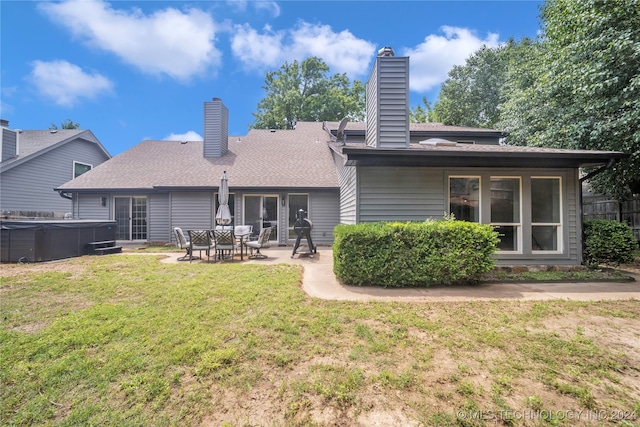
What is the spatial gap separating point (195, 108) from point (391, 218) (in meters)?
12.7

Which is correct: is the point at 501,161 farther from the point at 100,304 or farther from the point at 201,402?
the point at 100,304

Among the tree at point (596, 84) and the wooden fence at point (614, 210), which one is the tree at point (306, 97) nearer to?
the tree at point (596, 84)

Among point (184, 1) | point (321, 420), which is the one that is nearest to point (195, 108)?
point (184, 1)

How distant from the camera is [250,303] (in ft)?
12.8

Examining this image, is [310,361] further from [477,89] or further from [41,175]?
[477,89]

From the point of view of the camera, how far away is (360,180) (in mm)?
6418

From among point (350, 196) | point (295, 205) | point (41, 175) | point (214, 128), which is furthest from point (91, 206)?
point (350, 196)

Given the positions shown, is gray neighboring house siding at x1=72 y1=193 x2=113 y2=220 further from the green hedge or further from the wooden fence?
the wooden fence

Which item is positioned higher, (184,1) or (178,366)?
(184,1)

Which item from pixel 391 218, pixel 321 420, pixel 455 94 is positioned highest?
pixel 455 94

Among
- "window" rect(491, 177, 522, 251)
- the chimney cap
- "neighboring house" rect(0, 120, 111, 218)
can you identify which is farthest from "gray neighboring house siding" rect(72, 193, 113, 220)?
"window" rect(491, 177, 522, 251)

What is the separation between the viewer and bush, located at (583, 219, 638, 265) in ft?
20.8

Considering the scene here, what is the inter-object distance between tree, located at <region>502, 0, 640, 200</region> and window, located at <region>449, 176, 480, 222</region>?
14.0ft

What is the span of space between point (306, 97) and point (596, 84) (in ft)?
71.5
